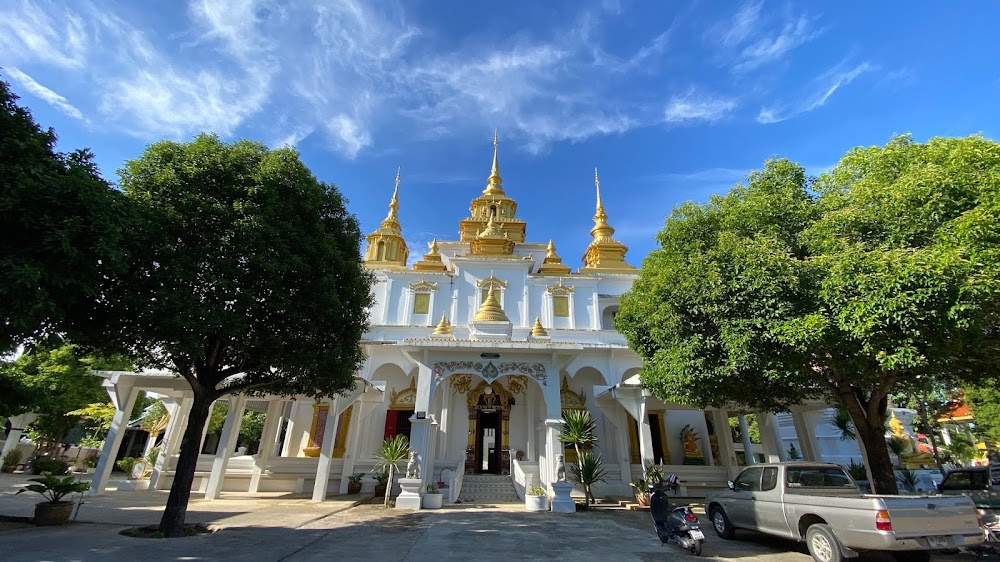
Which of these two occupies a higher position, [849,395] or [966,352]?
→ [966,352]

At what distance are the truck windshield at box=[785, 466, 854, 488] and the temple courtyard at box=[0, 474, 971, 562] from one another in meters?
1.02

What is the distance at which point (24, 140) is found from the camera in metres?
5.71

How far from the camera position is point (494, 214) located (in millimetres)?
28469

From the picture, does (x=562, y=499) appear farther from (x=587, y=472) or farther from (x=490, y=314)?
(x=490, y=314)

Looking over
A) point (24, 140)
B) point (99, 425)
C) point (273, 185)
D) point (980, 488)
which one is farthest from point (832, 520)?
point (99, 425)

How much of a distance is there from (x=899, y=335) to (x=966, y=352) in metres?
2.39

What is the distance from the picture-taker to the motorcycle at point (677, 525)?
6.84 meters

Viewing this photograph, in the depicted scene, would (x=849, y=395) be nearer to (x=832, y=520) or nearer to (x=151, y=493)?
(x=832, y=520)

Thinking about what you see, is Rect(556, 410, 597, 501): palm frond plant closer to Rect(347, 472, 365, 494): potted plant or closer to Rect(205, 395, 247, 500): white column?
Rect(347, 472, 365, 494): potted plant

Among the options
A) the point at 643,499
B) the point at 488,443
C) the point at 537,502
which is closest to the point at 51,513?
the point at 537,502

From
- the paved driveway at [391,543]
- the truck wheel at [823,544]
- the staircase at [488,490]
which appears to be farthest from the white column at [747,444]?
the truck wheel at [823,544]

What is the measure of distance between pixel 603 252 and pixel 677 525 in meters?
19.5

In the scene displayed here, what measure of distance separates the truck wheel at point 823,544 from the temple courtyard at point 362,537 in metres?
0.54

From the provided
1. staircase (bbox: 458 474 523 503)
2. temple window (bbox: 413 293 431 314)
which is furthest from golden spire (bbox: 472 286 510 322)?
temple window (bbox: 413 293 431 314)
